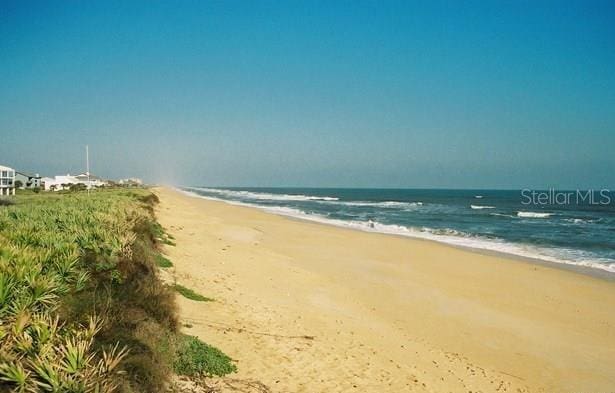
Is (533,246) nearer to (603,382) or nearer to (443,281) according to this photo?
(443,281)

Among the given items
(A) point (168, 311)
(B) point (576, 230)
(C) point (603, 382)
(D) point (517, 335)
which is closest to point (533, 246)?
(B) point (576, 230)

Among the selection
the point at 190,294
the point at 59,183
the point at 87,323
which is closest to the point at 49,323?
the point at 87,323

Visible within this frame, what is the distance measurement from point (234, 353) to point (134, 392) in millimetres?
3001

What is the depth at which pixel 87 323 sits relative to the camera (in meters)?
4.93

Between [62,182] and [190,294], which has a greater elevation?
[62,182]

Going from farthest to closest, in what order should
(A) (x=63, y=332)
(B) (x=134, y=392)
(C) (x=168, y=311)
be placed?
(C) (x=168, y=311) → (A) (x=63, y=332) → (B) (x=134, y=392)

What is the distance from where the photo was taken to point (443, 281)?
47.7 feet

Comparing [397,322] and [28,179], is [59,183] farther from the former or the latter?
[397,322]

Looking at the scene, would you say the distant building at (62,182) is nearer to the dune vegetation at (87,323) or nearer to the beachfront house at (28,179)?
the beachfront house at (28,179)

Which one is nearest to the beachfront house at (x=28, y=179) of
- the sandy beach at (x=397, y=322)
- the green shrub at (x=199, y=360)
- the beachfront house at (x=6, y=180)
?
the beachfront house at (x=6, y=180)

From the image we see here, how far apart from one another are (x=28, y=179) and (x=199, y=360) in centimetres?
9112

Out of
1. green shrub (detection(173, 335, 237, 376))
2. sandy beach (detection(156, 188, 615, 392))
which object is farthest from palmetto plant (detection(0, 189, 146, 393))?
sandy beach (detection(156, 188, 615, 392))

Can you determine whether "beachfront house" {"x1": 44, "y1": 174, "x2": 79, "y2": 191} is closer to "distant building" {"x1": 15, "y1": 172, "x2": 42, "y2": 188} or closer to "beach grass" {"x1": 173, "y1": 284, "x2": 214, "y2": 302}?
"distant building" {"x1": 15, "y1": 172, "x2": 42, "y2": 188}

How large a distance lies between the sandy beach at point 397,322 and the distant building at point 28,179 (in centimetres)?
7876
